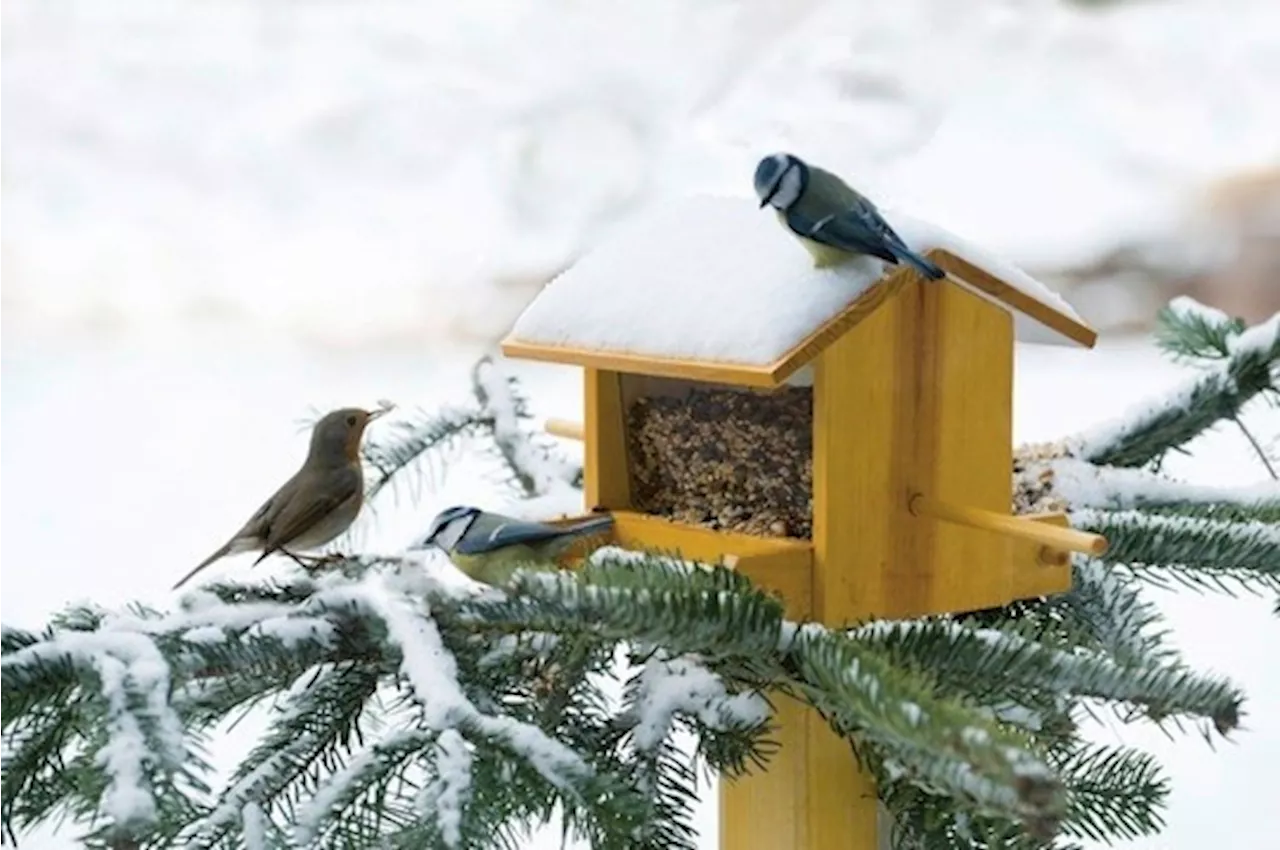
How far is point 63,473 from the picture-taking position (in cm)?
145

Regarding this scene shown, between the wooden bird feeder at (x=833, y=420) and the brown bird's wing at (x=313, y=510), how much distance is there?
14cm

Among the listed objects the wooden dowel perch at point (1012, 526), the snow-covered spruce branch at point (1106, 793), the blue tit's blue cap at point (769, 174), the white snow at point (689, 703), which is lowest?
the snow-covered spruce branch at point (1106, 793)

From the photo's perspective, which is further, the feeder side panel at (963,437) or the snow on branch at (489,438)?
the snow on branch at (489,438)

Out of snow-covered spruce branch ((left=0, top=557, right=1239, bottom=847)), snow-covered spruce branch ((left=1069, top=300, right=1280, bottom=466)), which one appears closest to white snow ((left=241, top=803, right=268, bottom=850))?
snow-covered spruce branch ((left=0, top=557, right=1239, bottom=847))

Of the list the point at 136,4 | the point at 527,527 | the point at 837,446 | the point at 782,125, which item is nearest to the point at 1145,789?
the point at 837,446

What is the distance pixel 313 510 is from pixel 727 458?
0.79ft

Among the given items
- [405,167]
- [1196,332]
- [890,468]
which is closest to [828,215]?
[890,468]

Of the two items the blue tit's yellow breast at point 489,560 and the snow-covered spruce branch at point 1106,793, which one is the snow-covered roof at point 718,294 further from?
the snow-covered spruce branch at point 1106,793

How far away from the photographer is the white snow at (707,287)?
0.88 metres

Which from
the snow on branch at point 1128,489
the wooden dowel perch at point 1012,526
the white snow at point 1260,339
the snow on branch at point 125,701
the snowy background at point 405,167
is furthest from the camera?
the snowy background at point 405,167

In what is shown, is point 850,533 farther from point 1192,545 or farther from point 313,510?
point 313,510

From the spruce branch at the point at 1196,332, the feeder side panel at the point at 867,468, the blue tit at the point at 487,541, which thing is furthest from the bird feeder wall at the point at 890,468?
the spruce branch at the point at 1196,332

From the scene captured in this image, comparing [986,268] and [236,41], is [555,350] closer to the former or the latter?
[986,268]

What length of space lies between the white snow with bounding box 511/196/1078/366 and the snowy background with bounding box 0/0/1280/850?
441 millimetres
